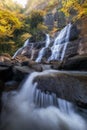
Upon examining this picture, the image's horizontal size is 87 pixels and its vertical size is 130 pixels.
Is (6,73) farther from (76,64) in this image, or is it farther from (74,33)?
(74,33)

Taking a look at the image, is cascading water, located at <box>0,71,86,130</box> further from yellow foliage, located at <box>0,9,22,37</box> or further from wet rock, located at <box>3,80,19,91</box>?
yellow foliage, located at <box>0,9,22,37</box>

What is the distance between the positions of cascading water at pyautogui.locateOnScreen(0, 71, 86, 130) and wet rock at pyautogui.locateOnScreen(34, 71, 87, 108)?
0.19 metres

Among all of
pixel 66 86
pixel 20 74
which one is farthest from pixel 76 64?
pixel 66 86

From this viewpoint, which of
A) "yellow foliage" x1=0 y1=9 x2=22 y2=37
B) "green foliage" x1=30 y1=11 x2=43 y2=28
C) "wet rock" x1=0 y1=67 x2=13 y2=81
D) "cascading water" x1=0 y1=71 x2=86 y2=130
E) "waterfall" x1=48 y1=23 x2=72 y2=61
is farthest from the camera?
"green foliage" x1=30 y1=11 x2=43 y2=28

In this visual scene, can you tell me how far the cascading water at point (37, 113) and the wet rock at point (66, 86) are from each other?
0.19 m

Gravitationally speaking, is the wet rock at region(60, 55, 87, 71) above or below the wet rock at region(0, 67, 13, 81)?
above

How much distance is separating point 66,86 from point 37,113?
4.31 ft

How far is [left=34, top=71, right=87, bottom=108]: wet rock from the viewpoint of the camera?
16.7ft

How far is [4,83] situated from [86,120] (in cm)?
408

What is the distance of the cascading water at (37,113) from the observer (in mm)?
4559

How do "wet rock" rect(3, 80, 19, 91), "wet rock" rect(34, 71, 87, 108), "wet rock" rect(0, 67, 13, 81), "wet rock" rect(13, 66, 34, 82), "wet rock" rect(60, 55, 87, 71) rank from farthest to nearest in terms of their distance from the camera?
"wet rock" rect(60, 55, 87, 71) → "wet rock" rect(0, 67, 13, 81) → "wet rock" rect(13, 66, 34, 82) → "wet rock" rect(3, 80, 19, 91) → "wet rock" rect(34, 71, 87, 108)

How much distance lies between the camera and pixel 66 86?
5664 millimetres

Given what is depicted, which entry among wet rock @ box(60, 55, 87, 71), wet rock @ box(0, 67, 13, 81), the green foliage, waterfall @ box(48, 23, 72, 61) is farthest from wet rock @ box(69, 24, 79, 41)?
the green foliage

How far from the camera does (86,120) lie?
4.67 meters
